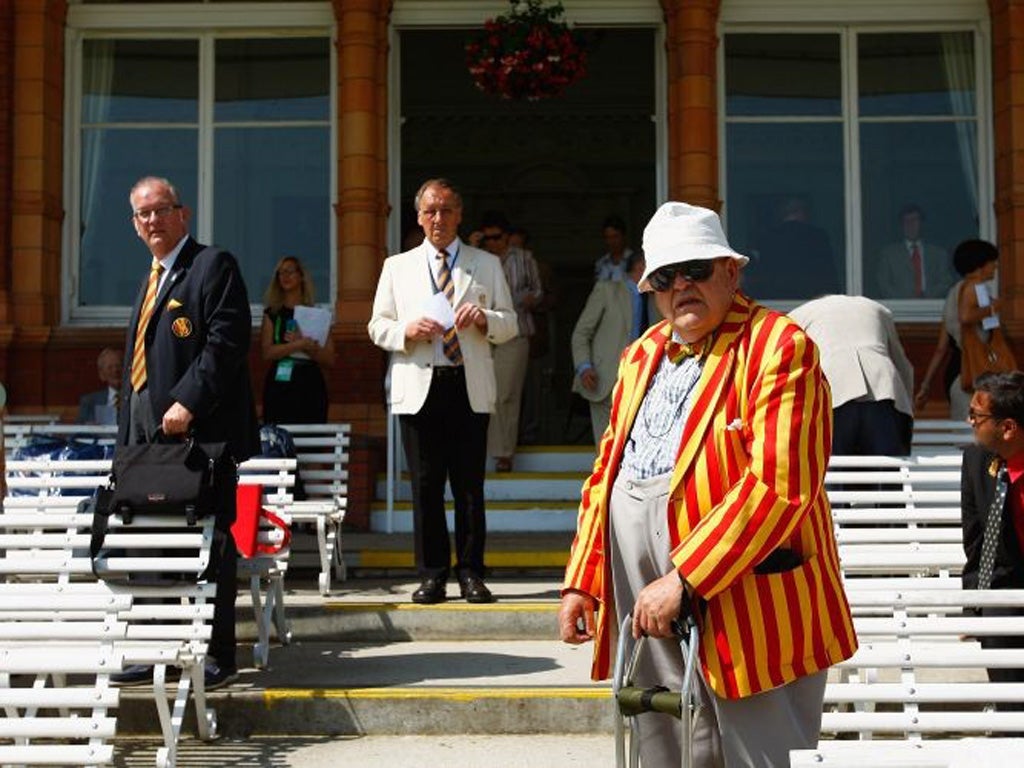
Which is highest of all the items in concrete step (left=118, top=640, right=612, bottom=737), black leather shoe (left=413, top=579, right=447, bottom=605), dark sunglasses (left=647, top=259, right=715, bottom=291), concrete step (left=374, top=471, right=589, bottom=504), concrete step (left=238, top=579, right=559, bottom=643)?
dark sunglasses (left=647, top=259, right=715, bottom=291)

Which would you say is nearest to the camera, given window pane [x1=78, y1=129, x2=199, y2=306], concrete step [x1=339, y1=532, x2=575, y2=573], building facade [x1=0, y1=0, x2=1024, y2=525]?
concrete step [x1=339, y1=532, x2=575, y2=573]

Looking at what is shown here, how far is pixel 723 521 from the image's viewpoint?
11.5 feet

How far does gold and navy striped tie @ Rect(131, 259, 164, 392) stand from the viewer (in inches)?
260

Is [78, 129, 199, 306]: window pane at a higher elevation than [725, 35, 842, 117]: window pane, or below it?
below

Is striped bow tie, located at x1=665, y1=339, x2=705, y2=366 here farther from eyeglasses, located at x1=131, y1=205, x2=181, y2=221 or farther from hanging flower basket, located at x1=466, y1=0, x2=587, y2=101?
hanging flower basket, located at x1=466, y1=0, x2=587, y2=101

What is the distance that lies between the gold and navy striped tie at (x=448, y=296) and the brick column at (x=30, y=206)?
4.14m

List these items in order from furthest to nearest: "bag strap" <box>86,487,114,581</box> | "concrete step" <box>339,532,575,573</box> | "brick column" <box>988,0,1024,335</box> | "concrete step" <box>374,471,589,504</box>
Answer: "brick column" <box>988,0,1024,335</box>
"concrete step" <box>374,471,589,504</box>
"concrete step" <box>339,532,575,573</box>
"bag strap" <box>86,487,114,581</box>

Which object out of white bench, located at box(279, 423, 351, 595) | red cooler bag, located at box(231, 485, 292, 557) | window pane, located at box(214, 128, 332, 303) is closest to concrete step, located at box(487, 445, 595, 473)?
white bench, located at box(279, 423, 351, 595)

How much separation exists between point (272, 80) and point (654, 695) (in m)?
9.11

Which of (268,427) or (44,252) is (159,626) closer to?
(268,427)

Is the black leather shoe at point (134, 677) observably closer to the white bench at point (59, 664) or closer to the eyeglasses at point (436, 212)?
the white bench at point (59, 664)

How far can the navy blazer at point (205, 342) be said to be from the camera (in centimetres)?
647

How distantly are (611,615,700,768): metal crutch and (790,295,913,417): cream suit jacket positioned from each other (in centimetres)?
418

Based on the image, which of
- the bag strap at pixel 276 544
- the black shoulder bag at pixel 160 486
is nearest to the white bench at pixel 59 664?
the black shoulder bag at pixel 160 486
